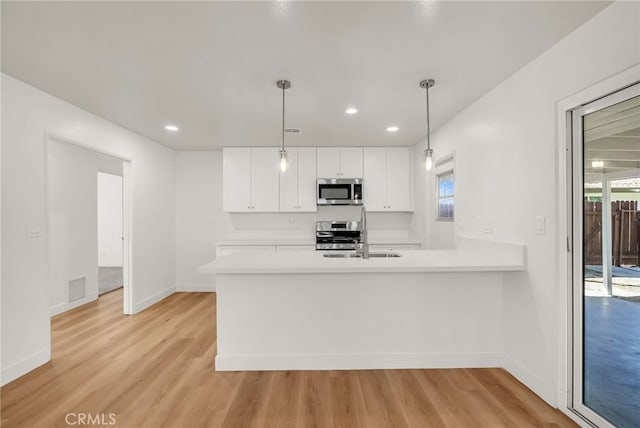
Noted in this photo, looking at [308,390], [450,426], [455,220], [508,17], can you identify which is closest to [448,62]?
[508,17]

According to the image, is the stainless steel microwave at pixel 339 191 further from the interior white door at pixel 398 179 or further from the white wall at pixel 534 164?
the white wall at pixel 534 164

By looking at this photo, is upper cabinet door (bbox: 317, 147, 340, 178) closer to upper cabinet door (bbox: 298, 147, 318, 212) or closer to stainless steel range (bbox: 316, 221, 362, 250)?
upper cabinet door (bbox: 298, 147, 318, 212)

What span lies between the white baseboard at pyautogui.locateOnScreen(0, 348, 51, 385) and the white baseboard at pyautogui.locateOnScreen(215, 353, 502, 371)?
148 centimetres

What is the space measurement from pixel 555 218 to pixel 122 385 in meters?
3.19

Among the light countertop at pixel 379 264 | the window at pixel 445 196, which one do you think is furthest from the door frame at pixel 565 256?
the window at pixel 445 196

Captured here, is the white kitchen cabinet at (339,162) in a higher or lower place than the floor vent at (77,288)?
higher

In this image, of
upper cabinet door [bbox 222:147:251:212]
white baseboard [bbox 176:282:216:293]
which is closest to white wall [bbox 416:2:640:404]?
upper cabinet door [bbox 222:147:251:212]

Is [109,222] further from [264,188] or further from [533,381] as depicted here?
[533,381]

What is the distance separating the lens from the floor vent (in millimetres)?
4465

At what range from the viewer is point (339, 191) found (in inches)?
191

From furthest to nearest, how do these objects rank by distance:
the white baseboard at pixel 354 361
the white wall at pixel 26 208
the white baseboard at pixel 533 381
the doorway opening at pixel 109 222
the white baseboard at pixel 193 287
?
the doorway opening at pixel 109 222, the white baseboard at pixel 193 287, the white baseboard at pixel 354 361, the white wall at pixel 26 208, the white baseboard at pixel 533 381

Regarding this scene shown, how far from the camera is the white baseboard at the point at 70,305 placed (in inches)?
163

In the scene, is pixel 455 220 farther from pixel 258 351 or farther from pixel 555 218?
pixel 258 351

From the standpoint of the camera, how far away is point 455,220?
11.4 ft
